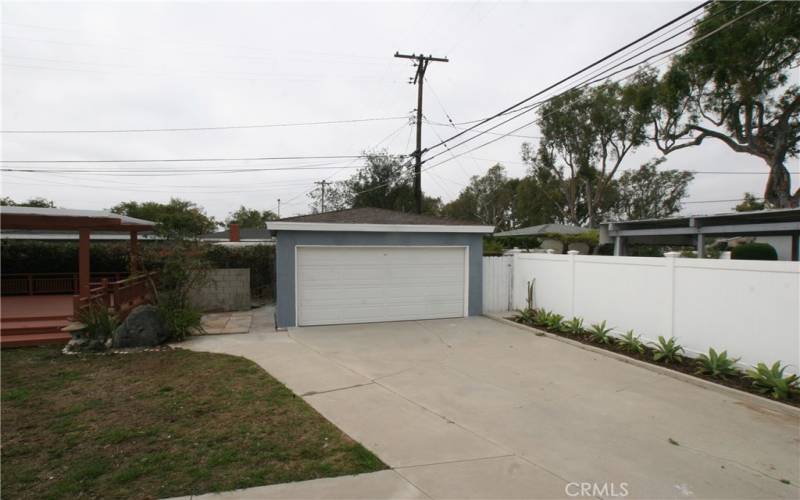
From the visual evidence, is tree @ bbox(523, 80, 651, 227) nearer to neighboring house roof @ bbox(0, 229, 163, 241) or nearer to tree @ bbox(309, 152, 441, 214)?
tree @ bbox(309, 152, 441, 214)

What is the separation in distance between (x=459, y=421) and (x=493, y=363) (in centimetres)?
268

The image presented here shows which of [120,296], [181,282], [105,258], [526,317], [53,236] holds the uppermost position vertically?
[53,236]

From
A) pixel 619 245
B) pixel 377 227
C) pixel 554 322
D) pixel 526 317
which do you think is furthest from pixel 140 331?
pixel 619 245

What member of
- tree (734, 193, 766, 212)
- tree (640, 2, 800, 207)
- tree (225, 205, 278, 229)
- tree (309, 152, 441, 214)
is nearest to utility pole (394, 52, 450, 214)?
tree (309, 152, 441, 214)

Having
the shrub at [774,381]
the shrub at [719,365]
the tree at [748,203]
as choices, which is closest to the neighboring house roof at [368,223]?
the shrub at [719,365]

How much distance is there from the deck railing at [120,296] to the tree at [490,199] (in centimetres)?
3780

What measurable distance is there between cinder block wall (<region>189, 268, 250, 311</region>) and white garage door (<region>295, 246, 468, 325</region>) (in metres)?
4.55

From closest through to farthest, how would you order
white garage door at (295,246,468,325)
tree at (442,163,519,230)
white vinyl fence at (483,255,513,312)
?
white garage door at (295,246,468,325), white vinyl fence at (483,255,513,312), tree at (442,163,519,230)

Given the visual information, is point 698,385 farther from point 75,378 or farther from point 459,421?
point 75,378

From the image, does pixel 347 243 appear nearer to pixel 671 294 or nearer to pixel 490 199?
pixel 671 294

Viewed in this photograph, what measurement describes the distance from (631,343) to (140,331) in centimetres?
937

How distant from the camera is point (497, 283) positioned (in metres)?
12.2

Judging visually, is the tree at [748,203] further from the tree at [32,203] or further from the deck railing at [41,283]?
the tree at [32,203]

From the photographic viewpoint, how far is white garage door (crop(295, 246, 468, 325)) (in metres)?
10.4
